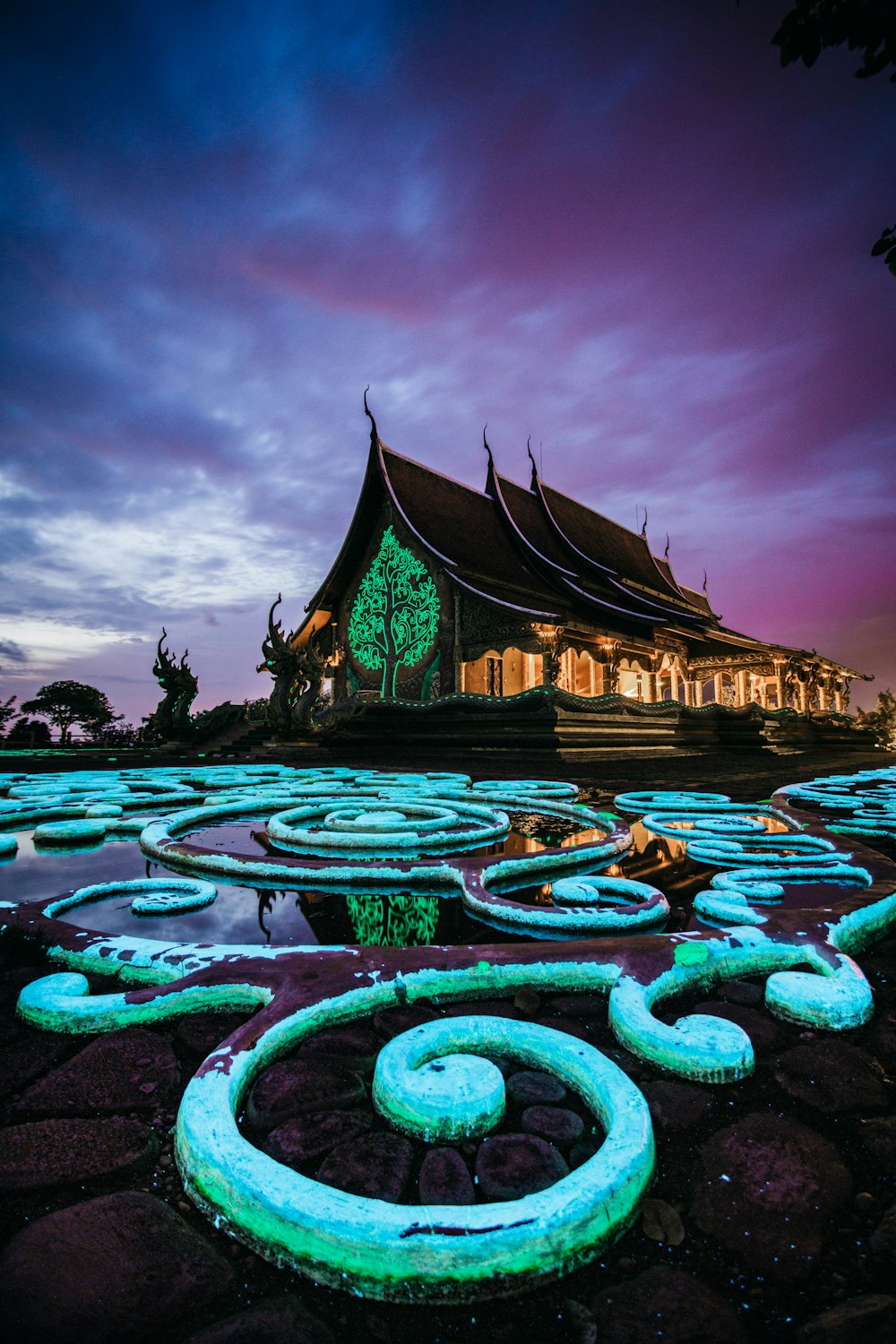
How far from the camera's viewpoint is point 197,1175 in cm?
62

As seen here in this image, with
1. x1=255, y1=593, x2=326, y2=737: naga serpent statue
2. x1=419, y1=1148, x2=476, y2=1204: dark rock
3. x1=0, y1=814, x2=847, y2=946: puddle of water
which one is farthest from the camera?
x1=255, y1=593, x2=326, y2=737: naga serpent statue

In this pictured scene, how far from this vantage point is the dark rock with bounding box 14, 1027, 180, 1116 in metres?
0.77

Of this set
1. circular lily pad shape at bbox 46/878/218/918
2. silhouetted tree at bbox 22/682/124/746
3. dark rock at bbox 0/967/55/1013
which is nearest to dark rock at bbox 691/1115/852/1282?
dark rock at bbox 0/967/55/1013

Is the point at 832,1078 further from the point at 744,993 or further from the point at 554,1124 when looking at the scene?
the point at 554,1124

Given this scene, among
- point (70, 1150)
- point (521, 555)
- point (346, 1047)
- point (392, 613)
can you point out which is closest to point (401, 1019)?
point (346, 1047)

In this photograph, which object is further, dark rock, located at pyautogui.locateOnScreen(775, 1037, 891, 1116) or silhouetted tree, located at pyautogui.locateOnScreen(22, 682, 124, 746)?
silhouetted tree, located at pyautogui.locateOnScreen(22, 682, 124, 746)

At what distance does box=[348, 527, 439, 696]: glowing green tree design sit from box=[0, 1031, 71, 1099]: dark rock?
456 inches

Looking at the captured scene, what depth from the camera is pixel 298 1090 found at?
789 millimetres

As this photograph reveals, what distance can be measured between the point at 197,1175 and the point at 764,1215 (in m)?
0.58

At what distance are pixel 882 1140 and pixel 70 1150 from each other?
3.13 ft

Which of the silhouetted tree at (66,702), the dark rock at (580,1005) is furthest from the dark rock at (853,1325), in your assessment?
the silhouetted tree at (66,702)

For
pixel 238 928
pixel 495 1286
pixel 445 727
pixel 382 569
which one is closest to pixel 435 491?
pixel 382 569

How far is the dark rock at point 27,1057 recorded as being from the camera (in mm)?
813

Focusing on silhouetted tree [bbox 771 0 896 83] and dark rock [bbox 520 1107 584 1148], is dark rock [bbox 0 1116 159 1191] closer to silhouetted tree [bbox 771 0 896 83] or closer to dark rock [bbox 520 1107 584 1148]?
dark rock [bbox 520 1107 584 1148]
